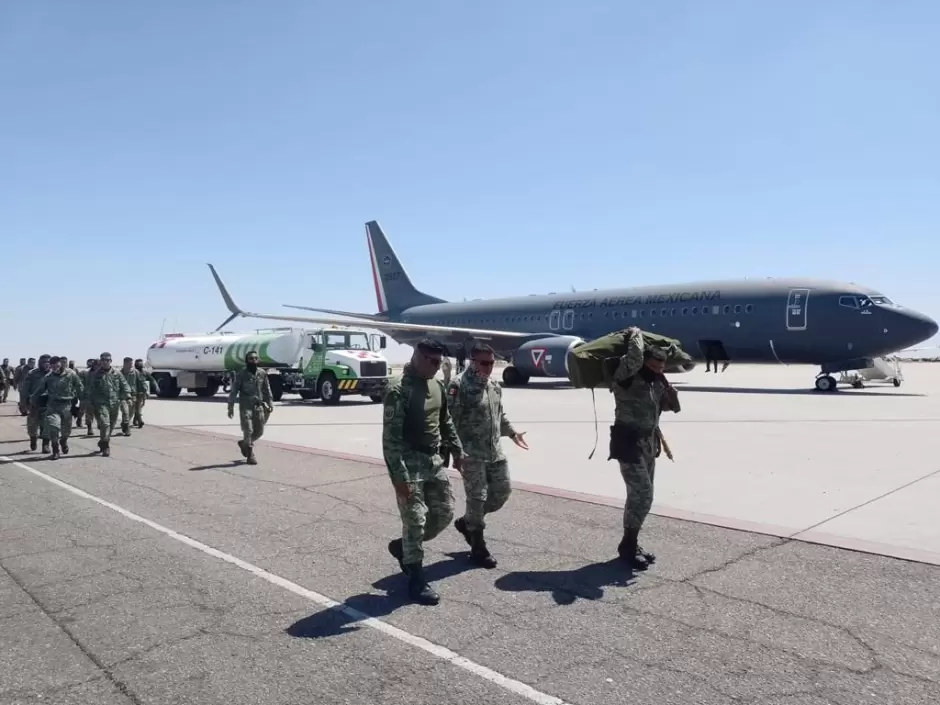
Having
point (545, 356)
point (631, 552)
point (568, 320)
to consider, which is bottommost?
point (631, 552)

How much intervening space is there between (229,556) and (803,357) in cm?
2331

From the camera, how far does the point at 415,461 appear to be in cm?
535

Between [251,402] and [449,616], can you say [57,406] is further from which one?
[449,616]

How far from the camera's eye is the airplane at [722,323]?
24.0m

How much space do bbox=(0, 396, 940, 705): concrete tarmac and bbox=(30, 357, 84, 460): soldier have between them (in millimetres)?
5510

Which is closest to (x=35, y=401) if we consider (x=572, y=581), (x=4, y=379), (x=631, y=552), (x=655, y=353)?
(x=572, y=581)

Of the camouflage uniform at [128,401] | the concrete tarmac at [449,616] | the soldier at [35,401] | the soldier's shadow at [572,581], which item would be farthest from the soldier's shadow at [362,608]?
the camouflage uniform at [128,401]

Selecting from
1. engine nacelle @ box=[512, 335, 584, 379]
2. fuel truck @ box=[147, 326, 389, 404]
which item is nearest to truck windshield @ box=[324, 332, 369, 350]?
fuel truck @ box=[147, 326, 389, 404]

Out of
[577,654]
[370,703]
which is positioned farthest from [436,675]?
[577,654]

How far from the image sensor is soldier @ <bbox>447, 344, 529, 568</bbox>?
603 centimetres

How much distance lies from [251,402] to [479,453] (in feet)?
22.9

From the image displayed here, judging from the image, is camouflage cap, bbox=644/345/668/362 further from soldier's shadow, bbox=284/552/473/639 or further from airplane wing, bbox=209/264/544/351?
airplane wing, bbox=209/264/544/351

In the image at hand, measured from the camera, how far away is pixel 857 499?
798 centimetres

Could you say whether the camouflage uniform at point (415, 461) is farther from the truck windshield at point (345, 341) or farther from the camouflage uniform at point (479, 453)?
the truck windshield at point (345, 341)
